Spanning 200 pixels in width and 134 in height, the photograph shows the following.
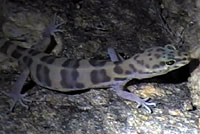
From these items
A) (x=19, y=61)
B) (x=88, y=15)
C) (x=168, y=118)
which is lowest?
(x=168, y=118)

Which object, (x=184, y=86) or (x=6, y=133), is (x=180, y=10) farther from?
(x=6, y=133)

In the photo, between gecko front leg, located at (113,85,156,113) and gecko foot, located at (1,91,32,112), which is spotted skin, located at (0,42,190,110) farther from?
gecko foot, located at (1,91,32,112)

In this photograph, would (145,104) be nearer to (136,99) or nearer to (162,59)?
(136,99)

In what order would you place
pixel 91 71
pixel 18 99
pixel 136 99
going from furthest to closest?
1. pixel 91 71
2. pixel 136 99
3. pixel 18 99

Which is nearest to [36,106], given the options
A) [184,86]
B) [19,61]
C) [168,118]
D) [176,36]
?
[19,61]

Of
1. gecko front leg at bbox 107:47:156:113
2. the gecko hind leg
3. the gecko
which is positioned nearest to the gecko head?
the gecko

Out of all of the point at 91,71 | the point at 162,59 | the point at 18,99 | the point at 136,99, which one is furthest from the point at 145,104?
the point at 18,99

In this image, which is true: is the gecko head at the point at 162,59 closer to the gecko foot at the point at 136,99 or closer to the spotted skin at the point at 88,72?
the spotted skin at the point at 88,72
